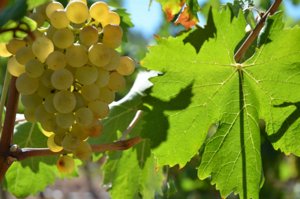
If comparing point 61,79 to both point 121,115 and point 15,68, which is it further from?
point 121,115

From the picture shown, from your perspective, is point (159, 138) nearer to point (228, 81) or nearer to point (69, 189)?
point (228, 81)

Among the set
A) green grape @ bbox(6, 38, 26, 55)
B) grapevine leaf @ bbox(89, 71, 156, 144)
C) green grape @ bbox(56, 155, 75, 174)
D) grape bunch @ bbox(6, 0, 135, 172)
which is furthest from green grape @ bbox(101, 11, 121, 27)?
grapevine leaf @ bbox(89, 71, 156, 144)

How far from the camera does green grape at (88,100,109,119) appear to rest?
0.84 m

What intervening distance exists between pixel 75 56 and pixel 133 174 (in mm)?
474

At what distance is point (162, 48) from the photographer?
997 millimetres

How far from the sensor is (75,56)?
82cm

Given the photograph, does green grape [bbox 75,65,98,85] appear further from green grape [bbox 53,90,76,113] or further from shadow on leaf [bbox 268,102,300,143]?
shadow on leaf [bbox 268,102,300,143]

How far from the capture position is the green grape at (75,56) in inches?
32.1

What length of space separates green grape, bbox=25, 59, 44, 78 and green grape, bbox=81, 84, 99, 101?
0.06 metres

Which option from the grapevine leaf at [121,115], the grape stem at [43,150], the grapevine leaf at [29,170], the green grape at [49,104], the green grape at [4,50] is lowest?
the grapevine leaf at [29,170]

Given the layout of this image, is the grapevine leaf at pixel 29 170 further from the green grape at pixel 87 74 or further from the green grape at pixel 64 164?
the green grape at pixel 87 74

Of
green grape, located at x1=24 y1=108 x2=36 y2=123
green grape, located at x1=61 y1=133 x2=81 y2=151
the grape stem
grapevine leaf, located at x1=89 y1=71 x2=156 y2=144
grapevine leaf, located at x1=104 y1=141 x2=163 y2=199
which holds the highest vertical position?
green grape, located at x1=61 y1=133 x2=81 y2=151

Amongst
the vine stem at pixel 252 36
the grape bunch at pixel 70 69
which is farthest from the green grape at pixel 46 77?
the vine stem at pixel 252 36

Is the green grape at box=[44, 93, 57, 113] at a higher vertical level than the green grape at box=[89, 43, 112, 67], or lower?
lower
